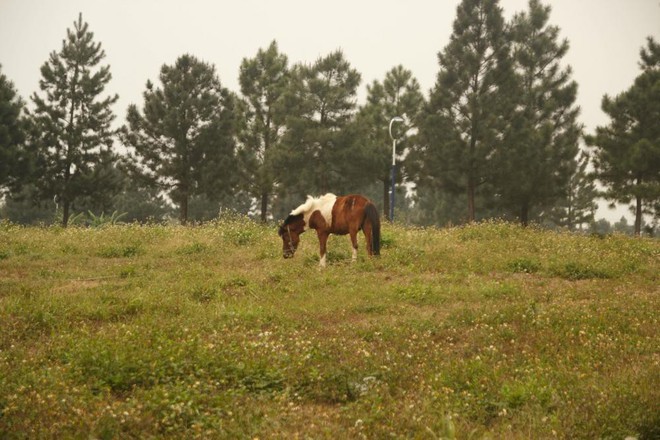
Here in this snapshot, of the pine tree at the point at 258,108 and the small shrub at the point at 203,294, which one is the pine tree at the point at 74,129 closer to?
the pine tree at the point at 258,108

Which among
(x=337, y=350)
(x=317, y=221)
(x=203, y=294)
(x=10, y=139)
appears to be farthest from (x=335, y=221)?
(x=10, y=139)

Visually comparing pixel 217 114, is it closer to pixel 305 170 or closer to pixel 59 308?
pixel 305 170

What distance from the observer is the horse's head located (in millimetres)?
16062

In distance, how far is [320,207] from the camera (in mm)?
15734

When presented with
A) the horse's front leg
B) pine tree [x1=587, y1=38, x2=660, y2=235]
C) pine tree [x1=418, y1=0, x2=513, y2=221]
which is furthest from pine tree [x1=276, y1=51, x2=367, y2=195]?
the horse's front leg

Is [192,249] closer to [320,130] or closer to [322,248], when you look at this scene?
[322,248]

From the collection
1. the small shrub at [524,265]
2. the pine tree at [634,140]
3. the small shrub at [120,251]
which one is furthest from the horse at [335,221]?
the pine tree at [634,140]

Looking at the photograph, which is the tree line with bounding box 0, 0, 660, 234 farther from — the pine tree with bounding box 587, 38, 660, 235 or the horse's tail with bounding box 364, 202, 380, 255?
the horse's tail with bounding box 364, 202, 380, 255

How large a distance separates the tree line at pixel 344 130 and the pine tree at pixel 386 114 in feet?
0.38

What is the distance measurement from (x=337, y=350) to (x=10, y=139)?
3591 cm

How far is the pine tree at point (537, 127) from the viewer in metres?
33.0

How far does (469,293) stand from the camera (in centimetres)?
1120

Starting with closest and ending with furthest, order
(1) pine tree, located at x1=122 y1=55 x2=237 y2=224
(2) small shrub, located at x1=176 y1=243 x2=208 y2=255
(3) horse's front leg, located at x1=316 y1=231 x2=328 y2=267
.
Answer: (3) horse's front leg, located at x1=316 y1=231 x2=328 y2=267
(2) small shrub, located at x1=176 y1=243 x2=208 y2=255
(1) pine tree, located at x1=122 y1=55 x2=237 y2=224

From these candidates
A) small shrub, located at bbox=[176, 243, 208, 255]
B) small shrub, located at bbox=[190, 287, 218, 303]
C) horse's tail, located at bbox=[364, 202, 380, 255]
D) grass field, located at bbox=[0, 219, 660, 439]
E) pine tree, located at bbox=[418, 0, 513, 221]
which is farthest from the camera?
pine tree, located at bbox=[418, 0, 513, 221]
